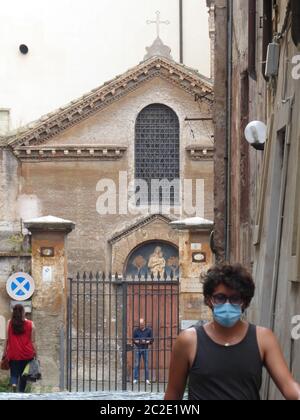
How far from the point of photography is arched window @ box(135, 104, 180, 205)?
3591cm

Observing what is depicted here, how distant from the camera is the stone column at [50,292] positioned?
2183 centimetres

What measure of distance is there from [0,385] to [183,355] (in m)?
15.3

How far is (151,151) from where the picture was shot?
36281mm

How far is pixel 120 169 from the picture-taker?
117 feet

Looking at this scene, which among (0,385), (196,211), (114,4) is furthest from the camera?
(114,4)

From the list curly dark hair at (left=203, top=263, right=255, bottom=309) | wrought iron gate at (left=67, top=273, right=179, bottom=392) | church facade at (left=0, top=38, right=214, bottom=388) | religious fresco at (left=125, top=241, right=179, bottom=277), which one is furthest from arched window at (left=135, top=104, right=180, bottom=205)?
curly dark hair at (left=203, top=263, right=255, bottom=309)

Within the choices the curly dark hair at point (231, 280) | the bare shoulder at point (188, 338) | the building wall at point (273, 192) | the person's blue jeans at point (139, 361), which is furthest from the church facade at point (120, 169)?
the bare shoulder at point (188, 338)

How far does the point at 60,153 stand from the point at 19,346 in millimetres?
18463

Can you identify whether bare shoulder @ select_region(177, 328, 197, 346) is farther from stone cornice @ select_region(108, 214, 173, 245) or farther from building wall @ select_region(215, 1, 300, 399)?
stone cornice @ select_region(108, 214, 173, 245)

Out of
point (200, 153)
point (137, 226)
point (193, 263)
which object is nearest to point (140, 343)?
point (193, 263)

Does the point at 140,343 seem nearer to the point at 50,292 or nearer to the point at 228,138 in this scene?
the point at 50,292

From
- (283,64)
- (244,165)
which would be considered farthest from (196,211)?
(283,64)

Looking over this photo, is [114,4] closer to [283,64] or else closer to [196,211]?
[196,211]

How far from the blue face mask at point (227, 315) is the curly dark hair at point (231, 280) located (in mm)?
122
